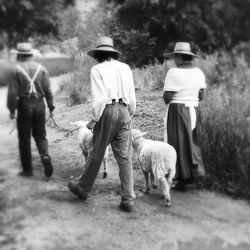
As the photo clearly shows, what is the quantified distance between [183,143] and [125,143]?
114 cm

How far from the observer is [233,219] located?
515 cm

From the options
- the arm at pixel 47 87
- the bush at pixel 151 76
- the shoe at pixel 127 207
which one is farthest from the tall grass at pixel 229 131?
the bush at pixel 151 76

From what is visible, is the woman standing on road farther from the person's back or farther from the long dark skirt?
the person's back

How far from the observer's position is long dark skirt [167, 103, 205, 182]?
5.92 meters

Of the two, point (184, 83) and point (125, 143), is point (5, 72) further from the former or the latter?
point (184, 83)

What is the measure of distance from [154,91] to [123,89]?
578 cm

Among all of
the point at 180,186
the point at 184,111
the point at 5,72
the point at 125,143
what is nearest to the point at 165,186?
the point at 125,143

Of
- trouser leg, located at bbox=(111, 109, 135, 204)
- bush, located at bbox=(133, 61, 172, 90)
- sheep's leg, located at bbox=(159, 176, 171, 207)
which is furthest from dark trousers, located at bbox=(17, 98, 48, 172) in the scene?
bush, located at bbox=(133, 61, 172, 90)

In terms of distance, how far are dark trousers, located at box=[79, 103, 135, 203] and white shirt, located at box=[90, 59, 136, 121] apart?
93 millimetres

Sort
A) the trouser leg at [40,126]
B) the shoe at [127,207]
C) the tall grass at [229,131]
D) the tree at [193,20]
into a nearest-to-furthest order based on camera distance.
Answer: the shoe at [127,207], the trouser leg at [40,126], the tall grass at [229,131], the tree at [193,20]

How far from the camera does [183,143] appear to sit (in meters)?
5.98

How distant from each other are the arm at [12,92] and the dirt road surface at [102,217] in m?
0.37

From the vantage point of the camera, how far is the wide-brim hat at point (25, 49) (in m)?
5.08

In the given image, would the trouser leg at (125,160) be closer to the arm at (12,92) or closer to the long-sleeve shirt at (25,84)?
the long-sleeve shirt at (25,84)
